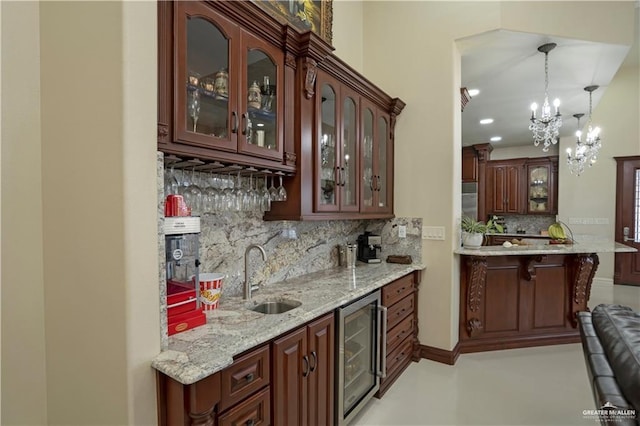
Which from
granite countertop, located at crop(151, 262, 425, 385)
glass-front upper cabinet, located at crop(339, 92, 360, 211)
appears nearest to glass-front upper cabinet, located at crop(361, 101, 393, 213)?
glass-front upper cabinet, located at crop(339, 92, 360, 211)

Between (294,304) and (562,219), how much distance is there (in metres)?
6.81

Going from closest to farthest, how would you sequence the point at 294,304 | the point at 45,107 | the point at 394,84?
1. the point at 45,107
2. the point at 294,304
3. the point at 394,84

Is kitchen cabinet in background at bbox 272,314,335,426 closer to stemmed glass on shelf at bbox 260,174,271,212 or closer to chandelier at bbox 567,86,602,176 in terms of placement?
stemmed glass on shelf at bbox 260,174,271,212

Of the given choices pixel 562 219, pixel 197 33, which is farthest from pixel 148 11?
pixel 562 219

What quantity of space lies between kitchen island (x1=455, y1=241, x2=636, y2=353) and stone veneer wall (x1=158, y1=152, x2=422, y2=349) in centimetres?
71

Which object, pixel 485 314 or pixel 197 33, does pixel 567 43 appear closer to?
pixel 485 314

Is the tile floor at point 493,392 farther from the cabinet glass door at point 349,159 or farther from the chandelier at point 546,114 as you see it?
the chandelier at point 546,114

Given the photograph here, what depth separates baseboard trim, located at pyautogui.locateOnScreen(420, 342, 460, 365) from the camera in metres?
3.14

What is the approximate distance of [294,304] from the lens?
1.98 metres

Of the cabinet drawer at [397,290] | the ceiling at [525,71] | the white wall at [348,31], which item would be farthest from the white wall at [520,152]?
the cabinet drawer at [397,290]

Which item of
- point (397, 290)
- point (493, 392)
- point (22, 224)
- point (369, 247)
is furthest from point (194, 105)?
point (493, 392)

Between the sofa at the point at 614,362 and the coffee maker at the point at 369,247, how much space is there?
5.86ft

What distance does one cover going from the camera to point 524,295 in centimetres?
354

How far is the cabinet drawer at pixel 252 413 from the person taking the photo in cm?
130
